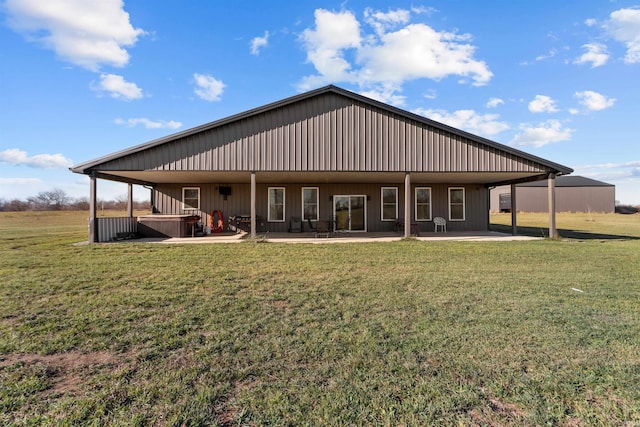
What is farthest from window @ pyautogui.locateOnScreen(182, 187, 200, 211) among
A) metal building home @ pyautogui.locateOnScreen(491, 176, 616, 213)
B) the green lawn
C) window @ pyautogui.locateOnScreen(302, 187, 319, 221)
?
metal building home @ pyautogui.locateOnScreen(491, 176, 616, 213)

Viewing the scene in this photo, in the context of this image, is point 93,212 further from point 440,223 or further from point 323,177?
point 440,223

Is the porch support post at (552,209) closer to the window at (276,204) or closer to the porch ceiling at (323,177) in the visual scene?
the porch ceiling at (323,177)

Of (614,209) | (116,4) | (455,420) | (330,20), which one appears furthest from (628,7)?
(614,209)

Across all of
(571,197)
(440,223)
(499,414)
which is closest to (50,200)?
(440,223)

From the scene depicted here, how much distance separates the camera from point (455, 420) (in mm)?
1910

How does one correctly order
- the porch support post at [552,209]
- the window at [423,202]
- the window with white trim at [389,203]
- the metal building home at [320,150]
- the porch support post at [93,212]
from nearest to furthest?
the porch support post at [93,212], the metal building home at [320,150], the porch support post at [552,209], the window with white trim at [389,203], the window at [423,202]

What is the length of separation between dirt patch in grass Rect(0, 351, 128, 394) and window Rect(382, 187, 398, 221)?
13.2 m

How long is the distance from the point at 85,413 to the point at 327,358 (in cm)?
167

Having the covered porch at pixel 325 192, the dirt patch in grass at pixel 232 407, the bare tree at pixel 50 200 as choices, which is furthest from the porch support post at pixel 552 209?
the bare tree at pixel 50 200

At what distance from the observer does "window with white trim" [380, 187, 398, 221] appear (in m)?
15.0

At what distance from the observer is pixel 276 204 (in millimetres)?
14719

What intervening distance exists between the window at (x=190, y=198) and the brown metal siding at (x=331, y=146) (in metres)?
4.18

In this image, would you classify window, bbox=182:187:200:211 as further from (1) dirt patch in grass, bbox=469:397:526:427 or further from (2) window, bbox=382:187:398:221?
(1) dirt patch in grass, bbox=469:397:526:427

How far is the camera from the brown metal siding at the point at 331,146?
432 inches
